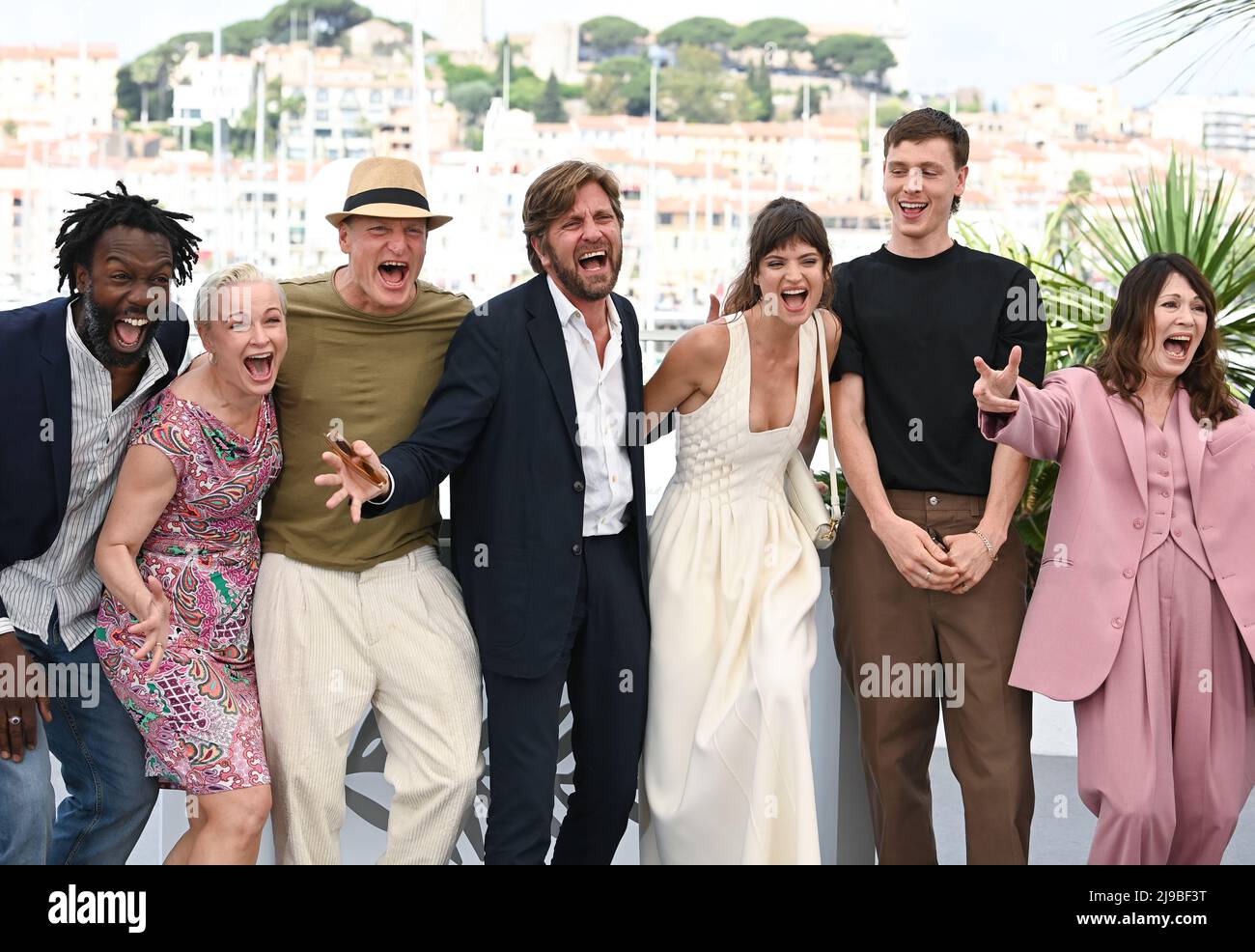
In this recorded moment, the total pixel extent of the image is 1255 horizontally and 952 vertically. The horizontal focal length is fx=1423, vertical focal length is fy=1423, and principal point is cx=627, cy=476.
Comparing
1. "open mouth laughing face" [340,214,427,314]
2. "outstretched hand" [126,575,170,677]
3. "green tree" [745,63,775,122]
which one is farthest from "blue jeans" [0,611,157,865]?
"green tree" [745,63,775,122]

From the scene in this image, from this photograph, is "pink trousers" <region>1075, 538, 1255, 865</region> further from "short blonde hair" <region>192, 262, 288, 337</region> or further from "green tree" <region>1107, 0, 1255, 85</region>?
"short blonde hair" <region>192, 262, 288, 337</region>

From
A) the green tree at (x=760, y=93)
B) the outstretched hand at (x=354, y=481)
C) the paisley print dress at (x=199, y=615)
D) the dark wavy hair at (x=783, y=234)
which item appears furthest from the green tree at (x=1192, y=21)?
the green tree at (x=760, y=93)

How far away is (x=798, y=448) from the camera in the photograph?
3219 millimetres

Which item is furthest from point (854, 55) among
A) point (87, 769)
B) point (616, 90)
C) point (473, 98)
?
point (87, 769)

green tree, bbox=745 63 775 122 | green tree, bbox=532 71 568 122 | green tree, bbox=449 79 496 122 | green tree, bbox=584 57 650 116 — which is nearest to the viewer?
green tree, bbox=745 63 775 122

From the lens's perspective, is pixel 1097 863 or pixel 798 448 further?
pixel 798 448

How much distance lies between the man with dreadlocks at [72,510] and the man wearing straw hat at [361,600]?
292 mm

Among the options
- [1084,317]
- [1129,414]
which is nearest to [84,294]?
[1129,414]

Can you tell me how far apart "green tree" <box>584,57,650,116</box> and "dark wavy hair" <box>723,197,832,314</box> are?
189ft

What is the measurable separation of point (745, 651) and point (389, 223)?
1.17m

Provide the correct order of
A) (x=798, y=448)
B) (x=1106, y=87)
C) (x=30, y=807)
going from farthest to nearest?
(x=1106, y=87)
(x=798, y=448)
(x=30, y=807)

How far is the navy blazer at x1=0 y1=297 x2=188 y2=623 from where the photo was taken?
2736 millimetres

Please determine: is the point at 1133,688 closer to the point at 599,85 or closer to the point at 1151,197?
the point at 1151,197

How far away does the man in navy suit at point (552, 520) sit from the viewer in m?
2.92
